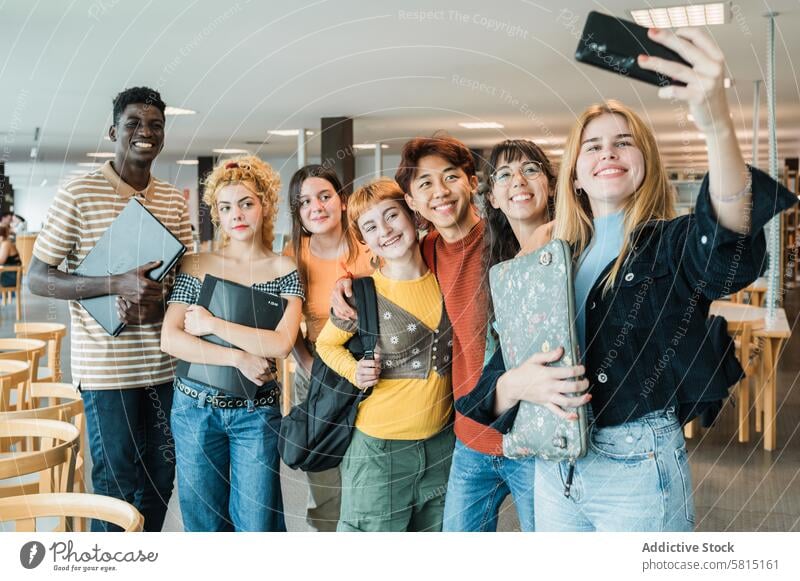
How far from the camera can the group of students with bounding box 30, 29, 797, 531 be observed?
1.17m

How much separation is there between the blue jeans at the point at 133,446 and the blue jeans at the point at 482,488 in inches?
31.2

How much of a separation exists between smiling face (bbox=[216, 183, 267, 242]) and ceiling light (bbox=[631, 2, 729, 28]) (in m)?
1.73

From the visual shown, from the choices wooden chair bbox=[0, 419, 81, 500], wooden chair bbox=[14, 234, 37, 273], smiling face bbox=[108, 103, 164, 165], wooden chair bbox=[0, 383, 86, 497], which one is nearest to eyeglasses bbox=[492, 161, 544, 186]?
smiling face bbox=[108, 103, 164, 165]

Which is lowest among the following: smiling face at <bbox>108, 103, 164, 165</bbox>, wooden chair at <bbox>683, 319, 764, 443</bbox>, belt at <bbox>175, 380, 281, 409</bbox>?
wooden chair at <bbox>683, 319, 764, 443</bbox>

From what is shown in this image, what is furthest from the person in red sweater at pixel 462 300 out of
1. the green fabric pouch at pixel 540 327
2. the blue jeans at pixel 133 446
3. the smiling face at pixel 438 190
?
the blue jeans at pixel 133 446

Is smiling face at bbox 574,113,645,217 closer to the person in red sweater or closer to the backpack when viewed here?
the person in red sweater

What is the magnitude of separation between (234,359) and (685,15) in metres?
2.18

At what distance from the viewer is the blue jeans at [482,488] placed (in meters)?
1.52

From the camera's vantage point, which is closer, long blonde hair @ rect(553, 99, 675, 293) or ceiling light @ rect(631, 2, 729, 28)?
long blonde hair @ rect(553, 99, 675, 293)

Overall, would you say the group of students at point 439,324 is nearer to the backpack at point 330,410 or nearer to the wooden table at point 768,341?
the backpack at point 330,410

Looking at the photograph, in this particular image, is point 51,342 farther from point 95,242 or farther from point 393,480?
point 393,480

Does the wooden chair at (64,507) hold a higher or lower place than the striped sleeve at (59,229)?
lower

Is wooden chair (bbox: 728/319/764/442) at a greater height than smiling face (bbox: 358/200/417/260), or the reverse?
smiling face (bbox: 358/200/417/260)

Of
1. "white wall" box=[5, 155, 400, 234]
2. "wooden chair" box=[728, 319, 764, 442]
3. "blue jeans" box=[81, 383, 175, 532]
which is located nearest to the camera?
"blue jeans" box=[81, 383, 175, 532]
